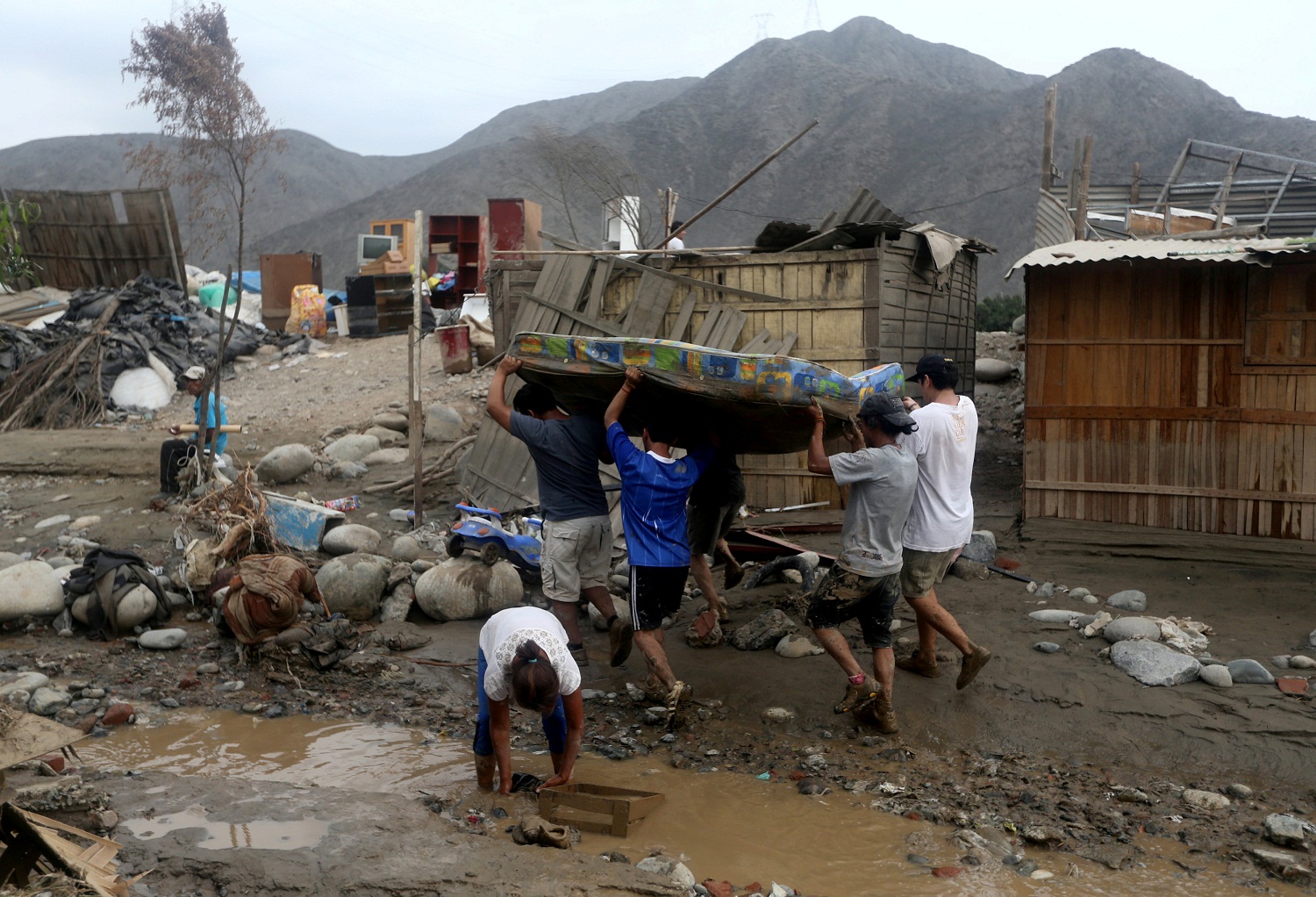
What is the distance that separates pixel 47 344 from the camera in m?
15.4

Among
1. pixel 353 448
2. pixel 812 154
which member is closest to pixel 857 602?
pixel 353 448

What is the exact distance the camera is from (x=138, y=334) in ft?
52.2

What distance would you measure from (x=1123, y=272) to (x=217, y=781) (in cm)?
753

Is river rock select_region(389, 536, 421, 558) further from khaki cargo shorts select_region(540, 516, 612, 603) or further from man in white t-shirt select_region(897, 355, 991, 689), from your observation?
man in white t-shirt select_region(897, 355, 991, 689)

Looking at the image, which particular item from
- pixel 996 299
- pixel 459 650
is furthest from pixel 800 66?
pixel 459 650

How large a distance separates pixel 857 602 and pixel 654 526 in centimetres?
111

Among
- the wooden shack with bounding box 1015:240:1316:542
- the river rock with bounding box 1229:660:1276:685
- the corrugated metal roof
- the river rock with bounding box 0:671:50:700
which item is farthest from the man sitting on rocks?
the river rock with bounding box 0:671:50:700

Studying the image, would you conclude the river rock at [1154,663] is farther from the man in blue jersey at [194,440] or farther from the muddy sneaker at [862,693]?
the man in blue jersey at [194,440]

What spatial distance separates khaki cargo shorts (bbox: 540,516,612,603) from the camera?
567cm

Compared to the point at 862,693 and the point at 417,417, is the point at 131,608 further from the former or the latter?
the point at 862,693

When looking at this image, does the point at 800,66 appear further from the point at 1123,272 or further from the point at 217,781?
the point at 217,781

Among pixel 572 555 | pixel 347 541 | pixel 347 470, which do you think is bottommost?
pixel 347 541

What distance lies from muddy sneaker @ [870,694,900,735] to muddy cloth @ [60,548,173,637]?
515 cm

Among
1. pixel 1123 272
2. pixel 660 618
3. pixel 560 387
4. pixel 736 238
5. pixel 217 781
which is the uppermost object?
pixel 736 238
